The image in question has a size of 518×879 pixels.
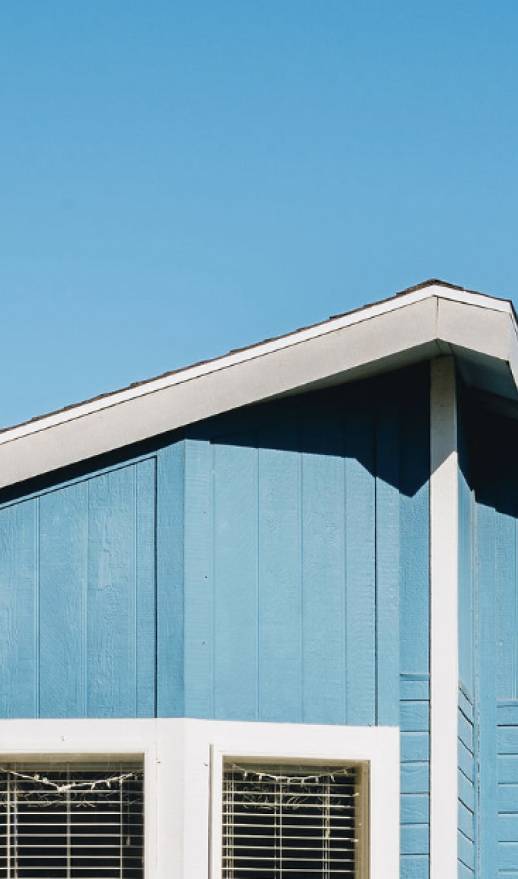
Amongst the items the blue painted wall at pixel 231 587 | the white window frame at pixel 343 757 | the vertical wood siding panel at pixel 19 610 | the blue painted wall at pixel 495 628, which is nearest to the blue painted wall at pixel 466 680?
the blue painted wall at pixel 495 628

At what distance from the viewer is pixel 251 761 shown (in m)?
6.96

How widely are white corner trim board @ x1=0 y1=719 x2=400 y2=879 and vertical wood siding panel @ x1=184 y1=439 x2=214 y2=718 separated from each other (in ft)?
0.40

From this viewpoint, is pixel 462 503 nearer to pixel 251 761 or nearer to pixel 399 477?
pixel 399 477

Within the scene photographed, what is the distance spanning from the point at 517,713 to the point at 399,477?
1397mm

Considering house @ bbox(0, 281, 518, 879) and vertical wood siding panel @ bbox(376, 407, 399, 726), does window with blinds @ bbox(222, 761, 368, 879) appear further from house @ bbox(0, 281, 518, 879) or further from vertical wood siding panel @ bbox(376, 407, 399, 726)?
vertical wood siding panel @ bbox(376, 407, 399, 726)

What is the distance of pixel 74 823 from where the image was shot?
6.88m

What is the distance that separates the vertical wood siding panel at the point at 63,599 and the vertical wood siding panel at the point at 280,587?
73 centimetres

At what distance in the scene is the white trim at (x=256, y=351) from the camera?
6.99 metres

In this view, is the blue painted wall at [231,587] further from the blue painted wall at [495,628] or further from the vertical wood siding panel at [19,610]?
the blue painted wall at [495,628]

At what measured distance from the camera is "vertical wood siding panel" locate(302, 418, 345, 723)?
7.11 m

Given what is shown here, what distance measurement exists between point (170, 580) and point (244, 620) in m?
0.35

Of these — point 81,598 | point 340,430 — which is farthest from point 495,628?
point 81,598

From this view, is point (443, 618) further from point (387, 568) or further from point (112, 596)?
point (112, 596)

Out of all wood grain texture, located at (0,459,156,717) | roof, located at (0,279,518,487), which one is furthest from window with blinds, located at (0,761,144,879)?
roof, located at (0,279,518,487)
